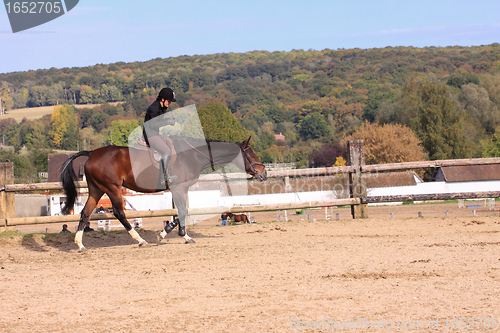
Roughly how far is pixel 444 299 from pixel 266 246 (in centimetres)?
368

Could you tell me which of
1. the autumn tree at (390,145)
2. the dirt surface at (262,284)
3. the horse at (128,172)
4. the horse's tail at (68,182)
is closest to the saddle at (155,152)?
the horse at (128,172)

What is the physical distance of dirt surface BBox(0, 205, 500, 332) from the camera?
3.48m

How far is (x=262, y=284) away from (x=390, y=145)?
54.0 meters

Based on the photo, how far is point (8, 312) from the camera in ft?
13.0

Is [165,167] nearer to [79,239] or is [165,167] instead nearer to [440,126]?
[79,239]

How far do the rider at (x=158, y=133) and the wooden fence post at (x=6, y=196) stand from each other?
11.7ft

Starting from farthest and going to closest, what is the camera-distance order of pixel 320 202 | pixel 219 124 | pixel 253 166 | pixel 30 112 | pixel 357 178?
pixel 30 112 → pixel 219 124 → pixel 357 178 → pixel 320 202 → pixel 253 166

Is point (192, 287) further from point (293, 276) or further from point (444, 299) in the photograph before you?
point (444, 299)

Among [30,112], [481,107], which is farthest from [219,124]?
[30,112]

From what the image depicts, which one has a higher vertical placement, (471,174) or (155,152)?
(155,152)

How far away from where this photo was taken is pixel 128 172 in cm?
790

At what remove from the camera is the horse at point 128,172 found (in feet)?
25.5

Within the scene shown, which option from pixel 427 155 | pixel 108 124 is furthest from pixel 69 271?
pixel 108 124

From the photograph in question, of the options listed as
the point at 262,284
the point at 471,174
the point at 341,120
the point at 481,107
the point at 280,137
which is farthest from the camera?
the point at 280,137
